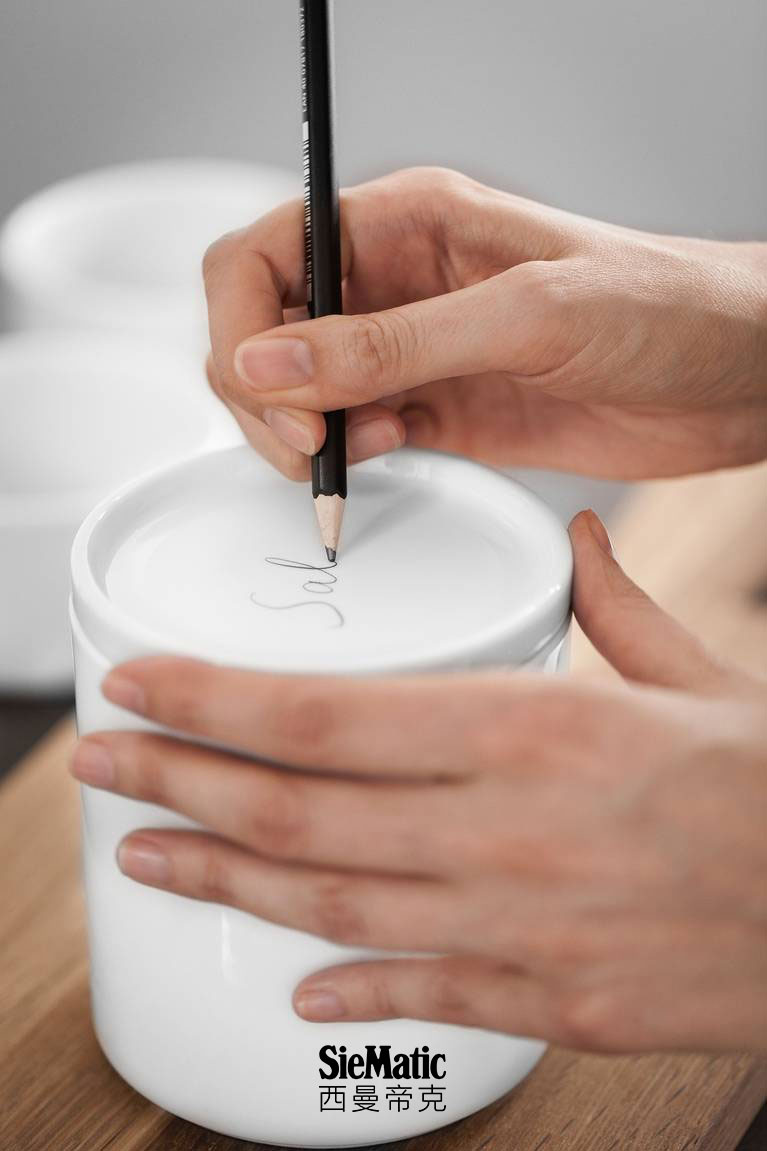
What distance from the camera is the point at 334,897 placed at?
40 centimetres

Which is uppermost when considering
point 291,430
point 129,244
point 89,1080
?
point 291,430

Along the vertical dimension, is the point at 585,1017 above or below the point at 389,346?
below

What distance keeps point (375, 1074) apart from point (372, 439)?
262 mm

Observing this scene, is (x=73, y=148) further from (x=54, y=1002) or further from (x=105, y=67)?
(x=54, y=1002)

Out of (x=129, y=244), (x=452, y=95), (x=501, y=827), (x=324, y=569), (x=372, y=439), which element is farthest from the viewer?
(x=452, y=95)

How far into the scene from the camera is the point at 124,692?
1.30ft

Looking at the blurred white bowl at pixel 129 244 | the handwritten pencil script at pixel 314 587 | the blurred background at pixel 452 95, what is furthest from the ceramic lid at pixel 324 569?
the blurred background at pixel 452 95

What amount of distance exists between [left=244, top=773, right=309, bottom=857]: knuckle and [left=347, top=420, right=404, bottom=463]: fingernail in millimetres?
222

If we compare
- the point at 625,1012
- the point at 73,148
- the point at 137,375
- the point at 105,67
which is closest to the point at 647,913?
the point at 625,1012

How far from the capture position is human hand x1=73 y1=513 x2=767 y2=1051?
1.22 ft

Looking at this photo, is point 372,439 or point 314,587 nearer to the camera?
point 314,587

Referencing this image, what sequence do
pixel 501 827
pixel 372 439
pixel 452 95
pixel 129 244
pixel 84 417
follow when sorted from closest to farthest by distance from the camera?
pixel 501 827
pixel 372 439
pixel 84 417
pixel 129 244
pixel 452 95

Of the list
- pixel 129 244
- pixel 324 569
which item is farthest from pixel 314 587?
pixel 129 244

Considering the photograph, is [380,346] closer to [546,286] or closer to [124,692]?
[546,286]
